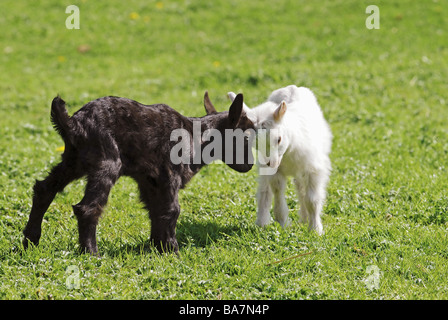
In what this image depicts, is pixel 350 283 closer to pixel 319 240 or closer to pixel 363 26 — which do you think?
pixel 319 240

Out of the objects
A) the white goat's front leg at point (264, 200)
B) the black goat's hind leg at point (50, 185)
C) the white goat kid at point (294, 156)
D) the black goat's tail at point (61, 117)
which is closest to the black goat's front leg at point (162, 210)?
the black goat's hind leg at point (50, 185)

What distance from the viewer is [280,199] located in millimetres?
6484

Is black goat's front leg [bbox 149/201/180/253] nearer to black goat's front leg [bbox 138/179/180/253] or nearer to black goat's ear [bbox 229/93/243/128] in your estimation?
black goat's front leg [bbox 138/179/180/253]

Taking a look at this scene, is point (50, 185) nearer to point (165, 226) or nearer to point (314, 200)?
point (165, 226)

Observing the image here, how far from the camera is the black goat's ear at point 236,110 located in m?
5.85

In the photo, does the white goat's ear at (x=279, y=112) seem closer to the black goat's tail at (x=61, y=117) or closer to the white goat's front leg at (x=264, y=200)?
the white goat's front leg at (x=264, y=200)

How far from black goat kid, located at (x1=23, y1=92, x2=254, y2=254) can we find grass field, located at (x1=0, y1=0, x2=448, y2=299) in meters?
0.28

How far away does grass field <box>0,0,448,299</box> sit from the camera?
5.24 meters

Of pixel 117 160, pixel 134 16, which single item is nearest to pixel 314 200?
pixel 117 160

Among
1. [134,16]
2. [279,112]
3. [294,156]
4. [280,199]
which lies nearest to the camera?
[279,112]

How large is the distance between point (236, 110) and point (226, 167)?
9.05ft

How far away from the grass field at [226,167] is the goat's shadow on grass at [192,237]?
27mm

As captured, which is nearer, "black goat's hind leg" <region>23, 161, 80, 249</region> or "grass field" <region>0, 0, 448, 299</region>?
"grass field" <region>0, 0, 448, 299</region>

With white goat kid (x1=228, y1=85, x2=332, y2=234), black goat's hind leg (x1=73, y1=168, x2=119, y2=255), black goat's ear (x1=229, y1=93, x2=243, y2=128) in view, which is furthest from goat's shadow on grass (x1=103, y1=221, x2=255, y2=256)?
black goat's ear (x1=229, y1=93, x2=243, y2=128)
